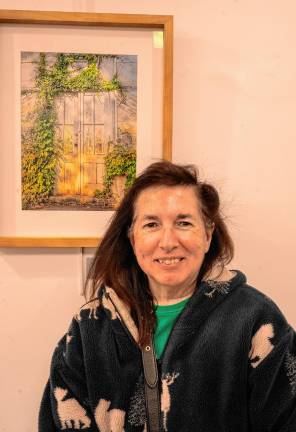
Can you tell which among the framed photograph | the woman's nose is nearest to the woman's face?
the woman's nose

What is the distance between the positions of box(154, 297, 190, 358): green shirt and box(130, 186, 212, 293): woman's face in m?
0.07

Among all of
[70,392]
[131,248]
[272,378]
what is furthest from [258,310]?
[70,392]

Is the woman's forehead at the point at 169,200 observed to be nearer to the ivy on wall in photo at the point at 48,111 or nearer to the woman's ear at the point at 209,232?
the woman's ear at the point at 209,232

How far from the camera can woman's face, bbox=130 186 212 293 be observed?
3.34 ft

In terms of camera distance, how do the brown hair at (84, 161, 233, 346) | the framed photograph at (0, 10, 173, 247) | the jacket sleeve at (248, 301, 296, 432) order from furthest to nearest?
1. the framed photograph at (0, 10, 173, 247)
2. the brown hair at (84, 161, 233, 346)
3. the jacket sleeve at (248, 301, 296, 432)

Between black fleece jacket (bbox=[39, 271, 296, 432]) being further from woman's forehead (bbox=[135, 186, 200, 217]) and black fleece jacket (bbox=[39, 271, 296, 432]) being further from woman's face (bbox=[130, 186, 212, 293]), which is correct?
woman's forehead (bbox=[135, 186, 200, 217])

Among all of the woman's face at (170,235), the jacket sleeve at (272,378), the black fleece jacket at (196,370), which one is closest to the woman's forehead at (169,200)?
the woman's face at (170,235)

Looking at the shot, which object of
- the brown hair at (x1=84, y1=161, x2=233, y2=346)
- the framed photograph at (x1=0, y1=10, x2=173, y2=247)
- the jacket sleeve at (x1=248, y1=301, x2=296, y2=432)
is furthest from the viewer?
the framed photograph at (x1=0, y1=10, x2=173, y2=247)

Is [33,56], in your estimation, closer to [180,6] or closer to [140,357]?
[180,6]

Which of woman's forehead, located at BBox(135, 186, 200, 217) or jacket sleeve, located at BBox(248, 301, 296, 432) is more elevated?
woman's forehead, located at BBox(135, 186, 200, 217)

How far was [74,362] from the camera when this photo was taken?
1061 mm

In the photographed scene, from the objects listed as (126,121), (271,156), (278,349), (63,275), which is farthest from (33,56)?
(278,349)

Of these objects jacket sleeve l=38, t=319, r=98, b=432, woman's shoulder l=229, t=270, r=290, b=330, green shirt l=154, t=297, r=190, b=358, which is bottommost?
jacket sleeve l=38, t=319, r=98, b=432

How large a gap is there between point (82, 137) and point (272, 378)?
77 cm
